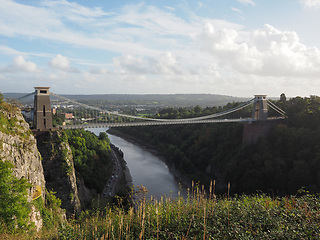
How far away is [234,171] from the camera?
19422mm

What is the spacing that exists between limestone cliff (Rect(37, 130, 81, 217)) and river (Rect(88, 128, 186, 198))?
5.07 meters

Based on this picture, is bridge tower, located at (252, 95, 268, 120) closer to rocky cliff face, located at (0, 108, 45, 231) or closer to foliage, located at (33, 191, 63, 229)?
foliage, located at (33, 191, 63, 229)

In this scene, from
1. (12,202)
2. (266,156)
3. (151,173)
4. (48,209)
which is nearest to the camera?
(12,202)

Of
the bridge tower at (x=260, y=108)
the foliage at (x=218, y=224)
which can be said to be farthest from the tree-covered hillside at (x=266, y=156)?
the foliage at (x=218, y=224)

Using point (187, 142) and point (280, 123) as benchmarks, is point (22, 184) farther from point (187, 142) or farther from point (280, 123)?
point (187, 142)

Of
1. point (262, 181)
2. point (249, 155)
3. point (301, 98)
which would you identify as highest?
point (301, 98)

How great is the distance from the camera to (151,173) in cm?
2445

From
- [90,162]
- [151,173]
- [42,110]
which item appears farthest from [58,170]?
[151,173]

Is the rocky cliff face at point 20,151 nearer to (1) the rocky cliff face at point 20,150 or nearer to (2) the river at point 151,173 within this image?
(1) the rocky cliff face at point 20,150

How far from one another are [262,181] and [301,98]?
403 inches

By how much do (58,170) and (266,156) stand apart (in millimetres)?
15633

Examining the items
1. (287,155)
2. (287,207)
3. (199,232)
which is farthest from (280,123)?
(199,232)

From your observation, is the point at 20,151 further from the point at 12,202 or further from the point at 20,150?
the point at 12,202

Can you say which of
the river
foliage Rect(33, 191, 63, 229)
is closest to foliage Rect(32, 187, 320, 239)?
foliage Rect(33, 191, 63, 229)
